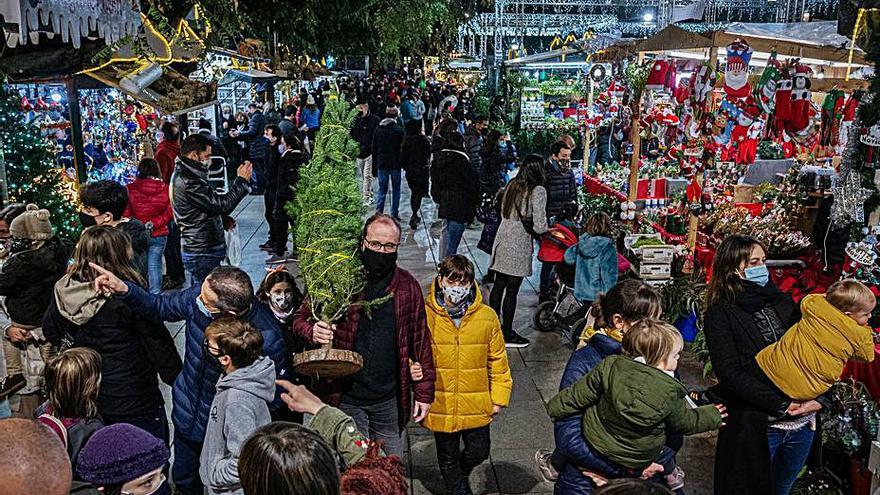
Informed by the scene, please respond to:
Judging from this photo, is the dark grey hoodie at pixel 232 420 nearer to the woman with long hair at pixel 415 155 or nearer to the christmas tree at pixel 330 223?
the christmas tree at pixel 330 223

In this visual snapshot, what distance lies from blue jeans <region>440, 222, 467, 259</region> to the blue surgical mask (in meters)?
5.50

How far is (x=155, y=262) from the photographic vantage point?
26.7 feet

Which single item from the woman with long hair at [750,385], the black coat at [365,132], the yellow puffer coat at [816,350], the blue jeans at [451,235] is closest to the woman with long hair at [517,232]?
the blue jeans at [451,235]

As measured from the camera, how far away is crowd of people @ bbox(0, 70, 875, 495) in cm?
284

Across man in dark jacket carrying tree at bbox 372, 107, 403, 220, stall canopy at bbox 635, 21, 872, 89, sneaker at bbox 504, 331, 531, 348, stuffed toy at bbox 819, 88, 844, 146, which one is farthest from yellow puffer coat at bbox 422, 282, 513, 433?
man in dark jacket carrying tree at bbox 372, 107, 403, 220

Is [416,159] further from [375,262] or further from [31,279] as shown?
[375,262]

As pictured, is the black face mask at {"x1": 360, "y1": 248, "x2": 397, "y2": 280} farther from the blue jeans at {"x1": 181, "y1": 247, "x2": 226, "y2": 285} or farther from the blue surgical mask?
the blue jeans at {"x1": 181, "y1": 247, "x2": 226, "y2": 285}

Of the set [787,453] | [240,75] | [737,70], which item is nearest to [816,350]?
[787,453]

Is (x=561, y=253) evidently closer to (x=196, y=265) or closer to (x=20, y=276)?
(x=196, y=265)

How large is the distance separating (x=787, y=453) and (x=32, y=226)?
4.94 meters

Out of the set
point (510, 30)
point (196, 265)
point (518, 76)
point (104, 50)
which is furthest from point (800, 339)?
point (510, 30)

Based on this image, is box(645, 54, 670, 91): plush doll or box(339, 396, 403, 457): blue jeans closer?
box(339, 396, 403, 457): blue jeans

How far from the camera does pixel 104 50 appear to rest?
752 centimetres

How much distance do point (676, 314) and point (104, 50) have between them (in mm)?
6203
